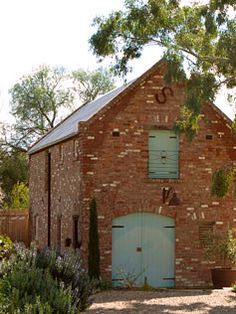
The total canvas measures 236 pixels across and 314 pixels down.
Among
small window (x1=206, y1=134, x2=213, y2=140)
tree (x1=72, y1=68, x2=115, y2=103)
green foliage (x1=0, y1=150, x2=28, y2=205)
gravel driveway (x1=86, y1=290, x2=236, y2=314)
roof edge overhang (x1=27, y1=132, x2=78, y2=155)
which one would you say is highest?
tree (x1=72, y1=68, x2=115, y2=103)

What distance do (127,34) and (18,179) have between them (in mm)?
31527

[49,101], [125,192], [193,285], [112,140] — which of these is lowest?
[193,285]

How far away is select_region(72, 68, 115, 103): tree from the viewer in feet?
179

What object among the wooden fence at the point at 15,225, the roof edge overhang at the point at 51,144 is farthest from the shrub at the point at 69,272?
the wooden fence at the point at 15,225

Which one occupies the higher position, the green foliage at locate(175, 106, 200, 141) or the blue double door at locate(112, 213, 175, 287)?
the green foliage at locate(175, 106, 200, 141)

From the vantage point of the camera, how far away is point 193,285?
78.0 feet

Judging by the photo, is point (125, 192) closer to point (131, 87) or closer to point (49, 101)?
point (131, 87)

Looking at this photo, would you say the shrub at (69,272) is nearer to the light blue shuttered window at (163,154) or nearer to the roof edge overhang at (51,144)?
the roof edge overhang at (51,144)

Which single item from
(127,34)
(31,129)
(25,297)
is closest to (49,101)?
(31,129)

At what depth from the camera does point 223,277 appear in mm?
23094

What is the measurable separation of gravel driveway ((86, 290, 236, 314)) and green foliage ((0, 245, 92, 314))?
2.34 meters

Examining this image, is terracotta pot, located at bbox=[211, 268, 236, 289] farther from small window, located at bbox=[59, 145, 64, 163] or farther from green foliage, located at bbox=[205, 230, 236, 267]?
small window, located at bbox=[59, 145, 64, 163]

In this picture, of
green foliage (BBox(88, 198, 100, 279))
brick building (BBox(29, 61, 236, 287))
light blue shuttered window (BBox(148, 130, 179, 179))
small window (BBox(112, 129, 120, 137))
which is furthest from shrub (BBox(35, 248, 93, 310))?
light blue shuttered window (BBox(148, 130, 179, 179))

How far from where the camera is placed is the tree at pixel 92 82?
54.7 m
